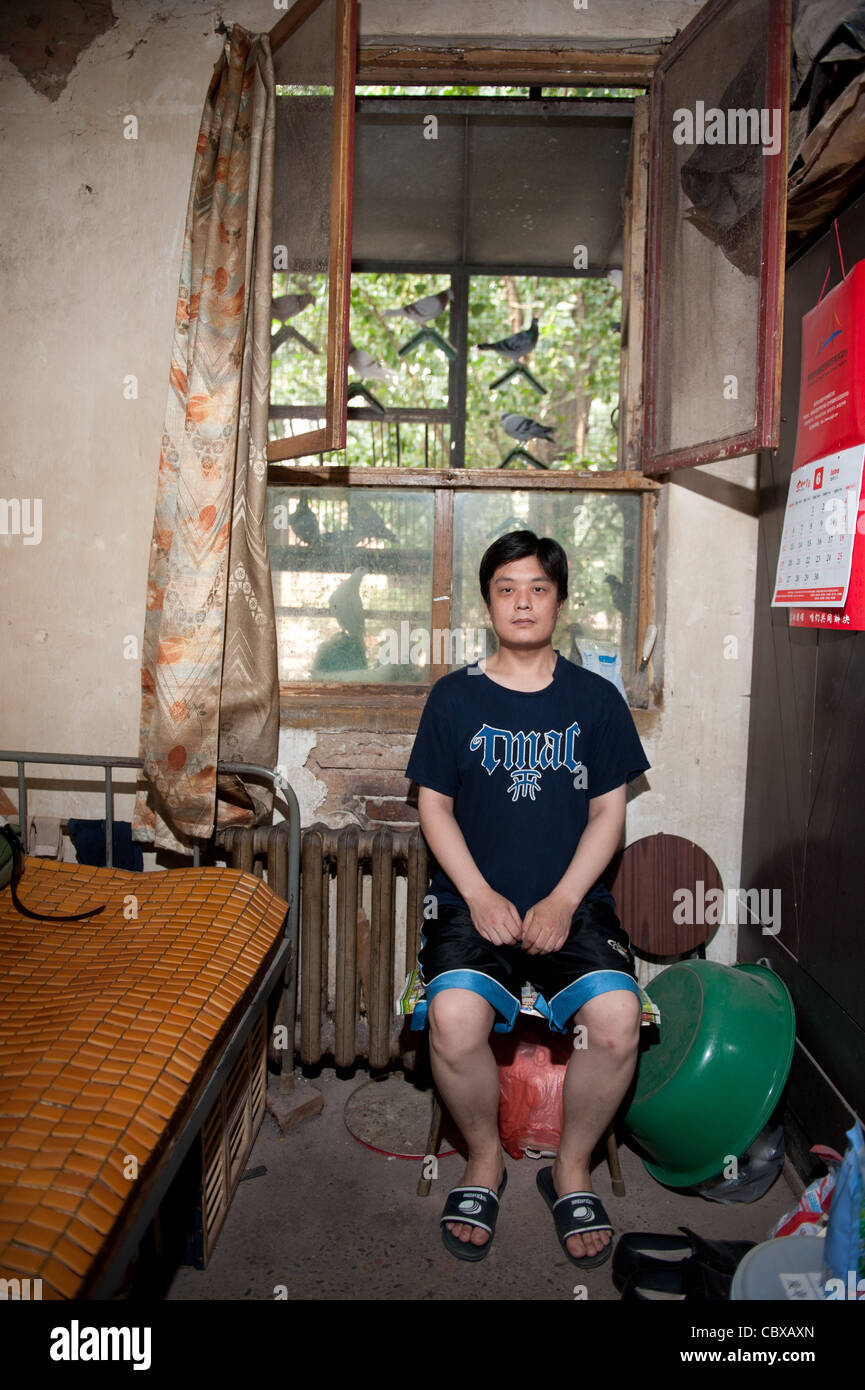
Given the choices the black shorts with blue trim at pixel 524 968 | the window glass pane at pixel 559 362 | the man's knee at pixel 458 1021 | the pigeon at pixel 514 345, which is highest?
the window glass pane at pixel 559 362

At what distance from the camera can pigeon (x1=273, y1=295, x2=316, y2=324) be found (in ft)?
7.49

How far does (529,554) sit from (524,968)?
1.01 meters

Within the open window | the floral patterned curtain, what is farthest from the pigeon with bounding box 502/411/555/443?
the floral patterned curtain

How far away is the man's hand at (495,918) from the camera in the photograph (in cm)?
188

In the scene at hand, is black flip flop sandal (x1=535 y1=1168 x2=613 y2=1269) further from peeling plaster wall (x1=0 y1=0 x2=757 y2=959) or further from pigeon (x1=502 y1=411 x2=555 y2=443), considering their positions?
pigeon (x1=502 y1=411 x2=555 y2=443)

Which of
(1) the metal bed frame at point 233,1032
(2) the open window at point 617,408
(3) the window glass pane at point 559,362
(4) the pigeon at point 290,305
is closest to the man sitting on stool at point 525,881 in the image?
(1) the metal bed frame at point 233,1032

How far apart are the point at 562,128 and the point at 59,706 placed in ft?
9.57

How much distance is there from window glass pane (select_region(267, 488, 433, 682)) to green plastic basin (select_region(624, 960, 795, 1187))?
Answer: 1237 millimetres

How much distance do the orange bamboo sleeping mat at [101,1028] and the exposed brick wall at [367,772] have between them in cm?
54

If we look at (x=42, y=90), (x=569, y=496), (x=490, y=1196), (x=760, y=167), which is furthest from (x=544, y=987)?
(x=42, y=90)

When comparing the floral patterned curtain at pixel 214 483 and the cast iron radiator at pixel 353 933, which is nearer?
the floral patterned curtain at pixel 214 483

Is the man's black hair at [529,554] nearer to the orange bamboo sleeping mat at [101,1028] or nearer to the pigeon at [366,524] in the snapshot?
the pigeon at [366,524]

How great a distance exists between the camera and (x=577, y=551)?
255 cm

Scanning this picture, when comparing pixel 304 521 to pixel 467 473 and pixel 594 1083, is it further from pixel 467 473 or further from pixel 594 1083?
pixel 594 1083
